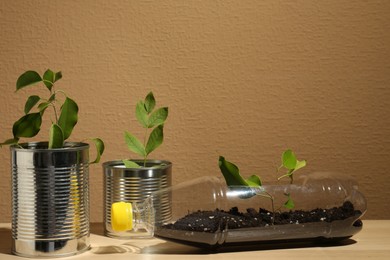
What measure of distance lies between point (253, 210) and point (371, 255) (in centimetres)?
17

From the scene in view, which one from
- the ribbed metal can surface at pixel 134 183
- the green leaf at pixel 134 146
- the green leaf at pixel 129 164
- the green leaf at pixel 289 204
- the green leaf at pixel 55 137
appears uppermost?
the green leaf at pixel 55 137

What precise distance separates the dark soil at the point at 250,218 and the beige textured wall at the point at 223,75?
0.28 m

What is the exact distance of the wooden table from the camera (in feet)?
3.08

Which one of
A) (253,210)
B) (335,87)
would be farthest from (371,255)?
(335,87)

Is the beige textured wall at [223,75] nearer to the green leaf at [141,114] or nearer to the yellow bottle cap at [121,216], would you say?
the green leaf at [141,114]

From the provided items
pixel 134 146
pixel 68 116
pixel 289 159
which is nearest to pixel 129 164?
pixel 134 146

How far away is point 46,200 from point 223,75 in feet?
1.50

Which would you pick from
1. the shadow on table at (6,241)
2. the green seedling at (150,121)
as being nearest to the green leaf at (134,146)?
the green seedling at (150,121)

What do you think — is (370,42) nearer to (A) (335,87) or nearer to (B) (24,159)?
(A) (335,87)

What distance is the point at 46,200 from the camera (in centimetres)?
92

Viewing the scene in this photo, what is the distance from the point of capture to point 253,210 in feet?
3.24

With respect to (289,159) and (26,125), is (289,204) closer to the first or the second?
(289,159)

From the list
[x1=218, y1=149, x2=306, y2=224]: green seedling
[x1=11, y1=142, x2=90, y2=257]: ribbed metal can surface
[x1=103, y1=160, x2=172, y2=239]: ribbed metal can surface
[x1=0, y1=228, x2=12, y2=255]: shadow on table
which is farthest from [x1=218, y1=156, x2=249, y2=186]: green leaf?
[x1=0, y1=228, x2=12, y2=255]: shadow on table

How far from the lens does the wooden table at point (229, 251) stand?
939 mm
